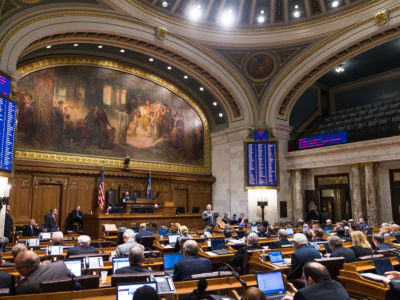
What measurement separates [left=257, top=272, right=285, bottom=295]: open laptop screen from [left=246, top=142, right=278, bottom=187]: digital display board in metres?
14.2

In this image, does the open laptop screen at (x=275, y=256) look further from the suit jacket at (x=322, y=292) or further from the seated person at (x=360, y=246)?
the suit jacket at (x=322, y=292)

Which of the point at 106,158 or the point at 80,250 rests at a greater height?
the point at 106,158

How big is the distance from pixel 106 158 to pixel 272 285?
44.9 feet

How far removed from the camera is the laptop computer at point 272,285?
12.8ft

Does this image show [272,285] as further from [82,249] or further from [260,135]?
[260,135]

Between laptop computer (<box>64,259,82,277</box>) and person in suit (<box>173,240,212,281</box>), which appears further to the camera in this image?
laptop computer (<box>64,259,82,277</box>)

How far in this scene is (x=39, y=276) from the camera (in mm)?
3662

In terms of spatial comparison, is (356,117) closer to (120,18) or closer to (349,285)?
(120,18)

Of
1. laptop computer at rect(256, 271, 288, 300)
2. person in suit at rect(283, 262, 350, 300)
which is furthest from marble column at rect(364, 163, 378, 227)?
person in suit at rect(283, 262, 350, 300)

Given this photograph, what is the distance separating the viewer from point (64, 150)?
50.5 feet

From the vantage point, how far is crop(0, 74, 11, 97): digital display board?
10.8 meters

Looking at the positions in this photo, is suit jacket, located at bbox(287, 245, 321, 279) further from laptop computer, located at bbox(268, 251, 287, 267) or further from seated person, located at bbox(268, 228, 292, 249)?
seated person, located at bbox(268, 228, 292, 249)

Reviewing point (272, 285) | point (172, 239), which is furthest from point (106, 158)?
point (272, 285)

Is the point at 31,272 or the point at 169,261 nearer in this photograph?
the point at 31,272
